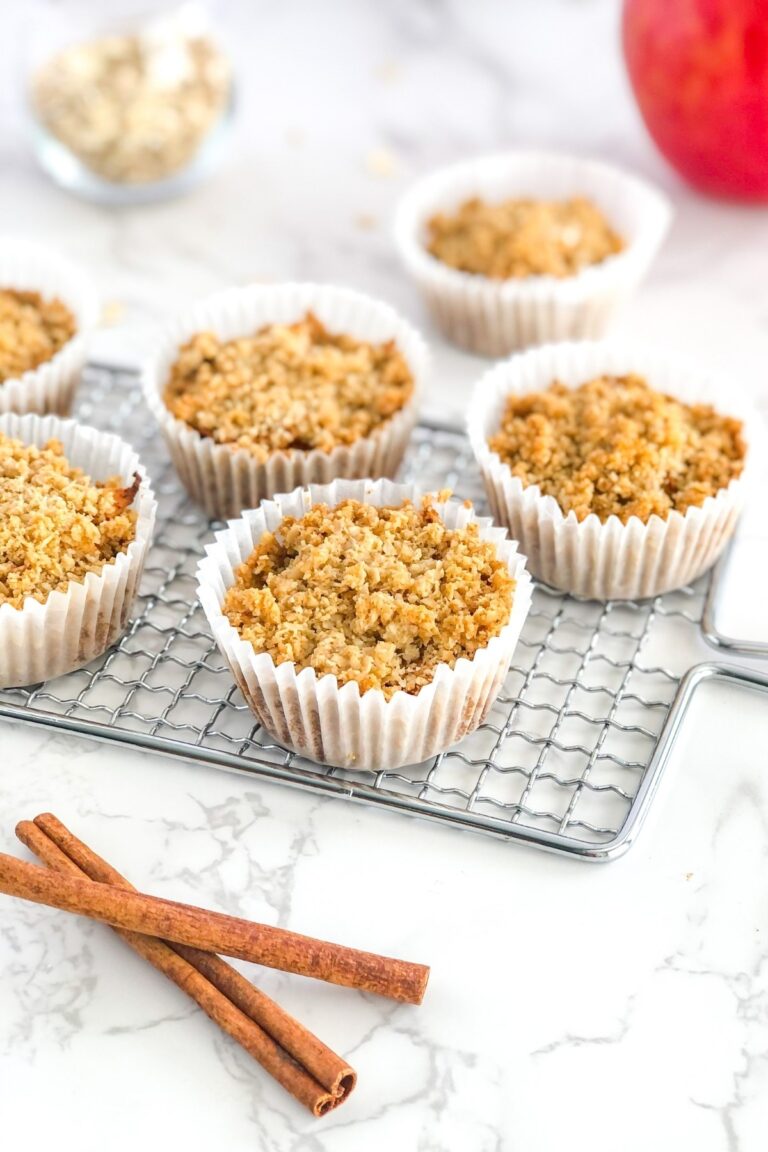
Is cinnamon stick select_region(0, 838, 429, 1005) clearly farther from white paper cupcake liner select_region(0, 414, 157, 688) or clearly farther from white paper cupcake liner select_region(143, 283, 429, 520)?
white paper cupcake liner select_region(143, 283, 429, 520)

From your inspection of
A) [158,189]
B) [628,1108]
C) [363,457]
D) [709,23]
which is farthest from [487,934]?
[158,189]

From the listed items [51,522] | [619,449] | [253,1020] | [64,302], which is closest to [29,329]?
[64,302]

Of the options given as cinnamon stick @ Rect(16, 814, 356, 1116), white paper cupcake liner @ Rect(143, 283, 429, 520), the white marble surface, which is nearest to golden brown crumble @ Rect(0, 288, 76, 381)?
white paper cupcake liner @ Rect(143, 283, 429, 520)

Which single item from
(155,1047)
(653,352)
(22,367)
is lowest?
(155,1047)

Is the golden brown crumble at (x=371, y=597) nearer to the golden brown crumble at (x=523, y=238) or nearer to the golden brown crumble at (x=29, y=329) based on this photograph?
the golden brown crumble at (x=29, y=329)

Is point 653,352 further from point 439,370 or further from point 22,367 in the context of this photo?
point 22,367

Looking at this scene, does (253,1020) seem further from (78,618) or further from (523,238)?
(523,238)
